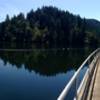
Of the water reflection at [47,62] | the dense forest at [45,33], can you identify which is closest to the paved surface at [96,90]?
the water reflection at [47,62]

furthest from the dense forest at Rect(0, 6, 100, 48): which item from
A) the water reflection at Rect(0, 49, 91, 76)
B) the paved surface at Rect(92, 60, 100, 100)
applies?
the paved surface at Rect(92, 60, 100, 100)

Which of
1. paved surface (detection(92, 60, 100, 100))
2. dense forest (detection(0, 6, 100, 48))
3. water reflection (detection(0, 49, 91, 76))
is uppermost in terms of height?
dense forest (detection(0, 6, 100, 48))

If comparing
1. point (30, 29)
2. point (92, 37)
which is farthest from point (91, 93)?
point (92, 37)

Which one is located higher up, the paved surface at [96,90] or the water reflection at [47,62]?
the paved surface at [96,90]

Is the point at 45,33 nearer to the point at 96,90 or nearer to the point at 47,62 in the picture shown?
the point at 47,62

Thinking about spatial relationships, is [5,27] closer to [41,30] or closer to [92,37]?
[41,30]

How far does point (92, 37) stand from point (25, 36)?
126 feet

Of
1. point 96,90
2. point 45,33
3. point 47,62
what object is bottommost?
point 47,62

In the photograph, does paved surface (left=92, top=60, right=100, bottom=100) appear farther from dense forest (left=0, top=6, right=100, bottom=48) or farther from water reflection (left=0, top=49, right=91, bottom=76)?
dense forest (left=0, top=6, right=100, bottom=48)

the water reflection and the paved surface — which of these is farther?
the water reflection

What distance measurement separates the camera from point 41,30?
187 metres

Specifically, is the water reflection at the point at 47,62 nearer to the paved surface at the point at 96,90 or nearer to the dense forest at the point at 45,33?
the paved surface at the point at 96,90

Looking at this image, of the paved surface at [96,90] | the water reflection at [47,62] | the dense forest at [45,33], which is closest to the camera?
the paved surface at [96,90]

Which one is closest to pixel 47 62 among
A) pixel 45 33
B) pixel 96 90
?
pixel 96 90
